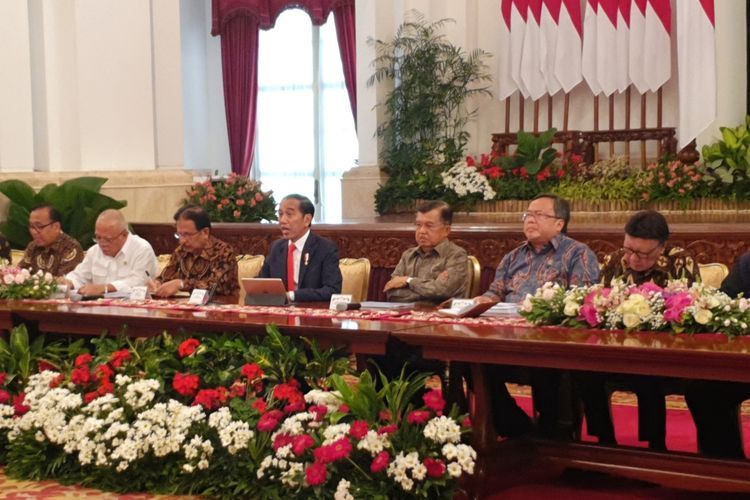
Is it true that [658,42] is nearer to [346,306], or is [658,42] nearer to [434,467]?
[346,306]

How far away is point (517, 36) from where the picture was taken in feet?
39.4

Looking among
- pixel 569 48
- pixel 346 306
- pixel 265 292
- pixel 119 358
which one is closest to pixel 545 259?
pixel 346 306

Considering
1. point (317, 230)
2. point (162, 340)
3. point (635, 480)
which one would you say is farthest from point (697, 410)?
point (317, 230)

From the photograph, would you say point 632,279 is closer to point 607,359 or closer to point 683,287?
point 683,287

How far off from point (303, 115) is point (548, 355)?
427 inches

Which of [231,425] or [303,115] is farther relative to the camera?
[303,115]

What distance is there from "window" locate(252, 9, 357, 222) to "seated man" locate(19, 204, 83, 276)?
7.17m

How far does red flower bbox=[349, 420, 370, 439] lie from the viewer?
3.86m

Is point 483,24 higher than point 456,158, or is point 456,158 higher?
point 483,24

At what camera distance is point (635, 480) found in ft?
14.1

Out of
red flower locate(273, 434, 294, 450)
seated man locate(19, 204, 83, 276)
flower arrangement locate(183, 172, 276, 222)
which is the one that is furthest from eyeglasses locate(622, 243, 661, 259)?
flower arrangement locate(183, 172, 276, 222)

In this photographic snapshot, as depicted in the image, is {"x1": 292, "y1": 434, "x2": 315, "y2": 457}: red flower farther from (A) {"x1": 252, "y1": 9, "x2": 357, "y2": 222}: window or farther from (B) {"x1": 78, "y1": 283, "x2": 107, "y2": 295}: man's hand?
(A) {"x1": 252, "y1": 9, "x2": 357, "y2": 222}: window

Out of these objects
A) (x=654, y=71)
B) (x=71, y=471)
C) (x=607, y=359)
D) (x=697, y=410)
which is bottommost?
(x=71, y=471)

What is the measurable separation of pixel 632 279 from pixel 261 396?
167cm
